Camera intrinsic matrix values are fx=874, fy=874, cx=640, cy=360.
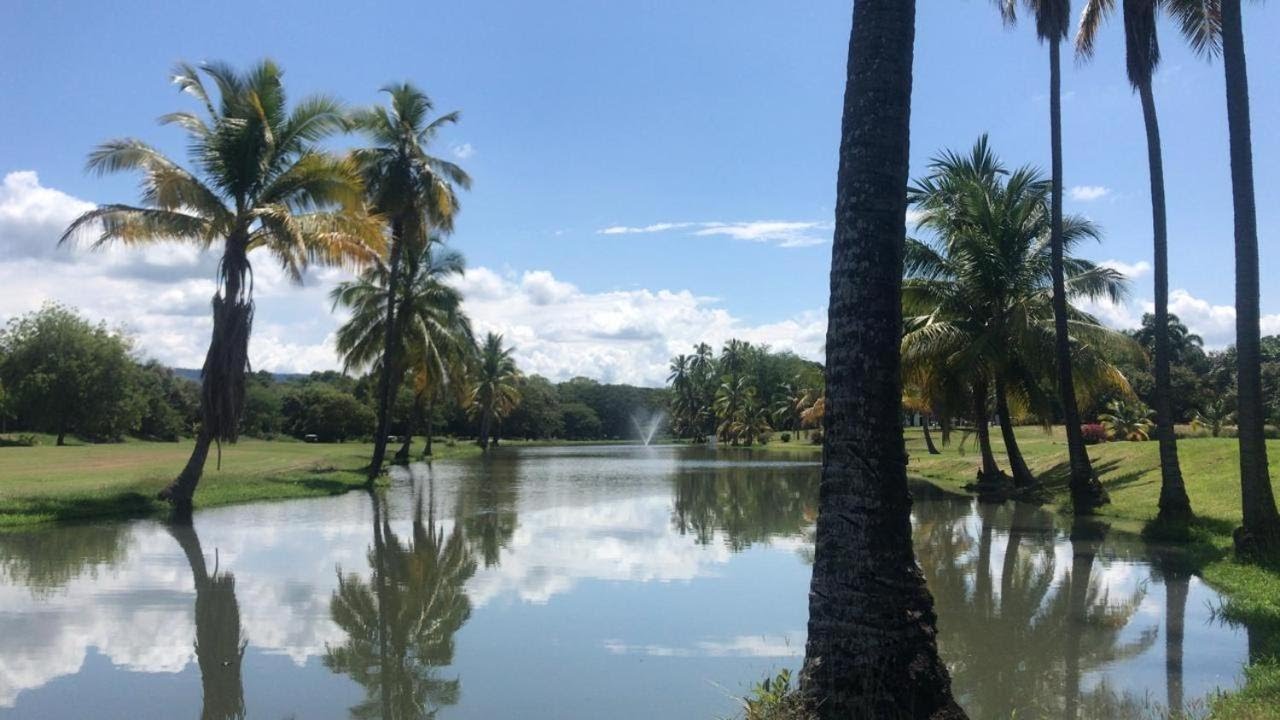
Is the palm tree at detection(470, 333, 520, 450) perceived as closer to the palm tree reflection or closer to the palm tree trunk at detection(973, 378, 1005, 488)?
the palm tree trunk at detection(973, 378, 1005, 488)

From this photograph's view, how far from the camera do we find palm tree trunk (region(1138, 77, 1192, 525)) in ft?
48.3

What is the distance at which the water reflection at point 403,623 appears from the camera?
255 inches

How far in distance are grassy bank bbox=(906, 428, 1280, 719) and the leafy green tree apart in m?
45.4

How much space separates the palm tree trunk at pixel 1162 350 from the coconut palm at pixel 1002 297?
6.16m

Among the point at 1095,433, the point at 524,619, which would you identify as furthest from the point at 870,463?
the point at 1095,433

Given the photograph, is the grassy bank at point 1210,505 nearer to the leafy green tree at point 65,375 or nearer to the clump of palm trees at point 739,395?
the clump of palm trees at point 739,395

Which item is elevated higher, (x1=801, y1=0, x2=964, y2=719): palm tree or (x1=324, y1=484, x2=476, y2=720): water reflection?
(x1=801, y1=0, x2=964, y2=719): palm tree

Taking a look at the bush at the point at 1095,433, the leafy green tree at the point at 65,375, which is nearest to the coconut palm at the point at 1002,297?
the bush at the point at 1095,433

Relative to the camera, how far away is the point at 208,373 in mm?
17656

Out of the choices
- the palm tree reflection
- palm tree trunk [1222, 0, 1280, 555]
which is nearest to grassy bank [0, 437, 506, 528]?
the palm tree reflection

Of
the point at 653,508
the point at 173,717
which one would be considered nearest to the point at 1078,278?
the point at 653,508

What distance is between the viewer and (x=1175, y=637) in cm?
811

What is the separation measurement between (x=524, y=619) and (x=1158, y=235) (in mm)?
13013

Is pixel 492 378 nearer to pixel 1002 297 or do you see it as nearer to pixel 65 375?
pixel 65 375
